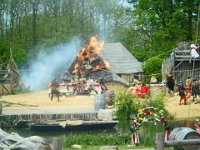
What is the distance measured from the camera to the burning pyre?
3834cm

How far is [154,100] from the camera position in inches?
913

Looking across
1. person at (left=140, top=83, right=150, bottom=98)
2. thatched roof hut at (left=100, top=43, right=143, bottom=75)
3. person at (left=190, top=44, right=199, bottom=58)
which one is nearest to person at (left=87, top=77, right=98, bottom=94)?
thatched roof hut at (left=100, top=43, right=143, bottom=75)

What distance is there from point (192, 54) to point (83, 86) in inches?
310

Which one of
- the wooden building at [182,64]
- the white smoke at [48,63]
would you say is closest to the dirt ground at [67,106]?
the wooden building at [182,64]

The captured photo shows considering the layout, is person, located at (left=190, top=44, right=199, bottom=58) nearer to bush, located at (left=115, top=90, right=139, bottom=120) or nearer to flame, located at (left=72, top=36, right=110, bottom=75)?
bush, located at (left=115, top=90, right=139, bottom=120)

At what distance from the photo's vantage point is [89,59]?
38.9 m

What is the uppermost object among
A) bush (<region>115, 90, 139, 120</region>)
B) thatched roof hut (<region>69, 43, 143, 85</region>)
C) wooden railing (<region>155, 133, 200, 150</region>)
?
thatched roof hut (<region>69, 43, 143, 85</region>)

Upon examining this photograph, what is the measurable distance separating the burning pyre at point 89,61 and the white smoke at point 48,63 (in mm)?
4985

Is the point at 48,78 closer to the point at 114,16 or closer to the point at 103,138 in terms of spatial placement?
the point at 114,16

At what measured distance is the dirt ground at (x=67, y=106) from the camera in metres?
24.0

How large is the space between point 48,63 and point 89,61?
1164 centimetres

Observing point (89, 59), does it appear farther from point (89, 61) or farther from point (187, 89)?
point (187, 89)

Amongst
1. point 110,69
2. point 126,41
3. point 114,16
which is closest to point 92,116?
point 110,69

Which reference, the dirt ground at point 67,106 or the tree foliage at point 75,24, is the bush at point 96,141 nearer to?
the dirt ground at point 67,106
